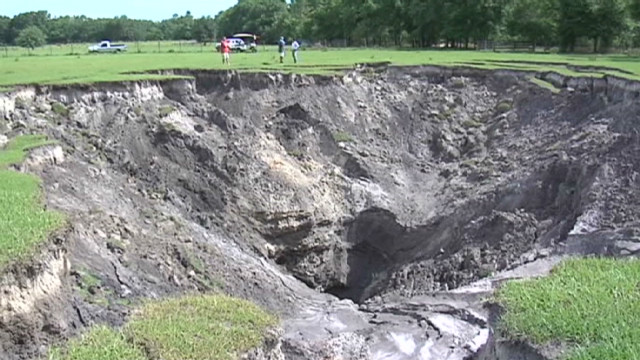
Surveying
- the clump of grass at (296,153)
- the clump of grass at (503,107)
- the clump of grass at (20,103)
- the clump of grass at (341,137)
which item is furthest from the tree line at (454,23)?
the clump of grass at (20,103)

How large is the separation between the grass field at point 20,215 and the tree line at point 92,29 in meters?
104

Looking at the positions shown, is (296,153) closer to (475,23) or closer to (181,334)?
(181,334)

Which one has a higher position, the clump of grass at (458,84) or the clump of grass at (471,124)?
the clump of grass at (458,84)

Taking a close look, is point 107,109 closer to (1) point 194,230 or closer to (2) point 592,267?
(1) point 194,230

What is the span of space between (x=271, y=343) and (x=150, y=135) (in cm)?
1425

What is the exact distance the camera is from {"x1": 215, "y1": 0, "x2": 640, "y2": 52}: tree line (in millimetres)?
54094

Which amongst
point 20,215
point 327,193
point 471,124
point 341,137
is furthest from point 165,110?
point 20,215

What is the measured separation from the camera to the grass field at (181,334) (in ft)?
39.0

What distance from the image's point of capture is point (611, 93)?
28.1 m

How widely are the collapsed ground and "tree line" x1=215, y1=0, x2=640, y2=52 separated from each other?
22.5m

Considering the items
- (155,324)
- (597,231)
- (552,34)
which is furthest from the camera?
(552,34)

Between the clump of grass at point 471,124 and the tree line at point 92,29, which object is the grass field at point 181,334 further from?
the tree line at point 92,29

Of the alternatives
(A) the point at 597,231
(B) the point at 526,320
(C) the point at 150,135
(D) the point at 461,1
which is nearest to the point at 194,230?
(C) the point at 150,135

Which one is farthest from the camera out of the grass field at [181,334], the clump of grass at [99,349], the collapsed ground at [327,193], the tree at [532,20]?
the tree at [532,20]
